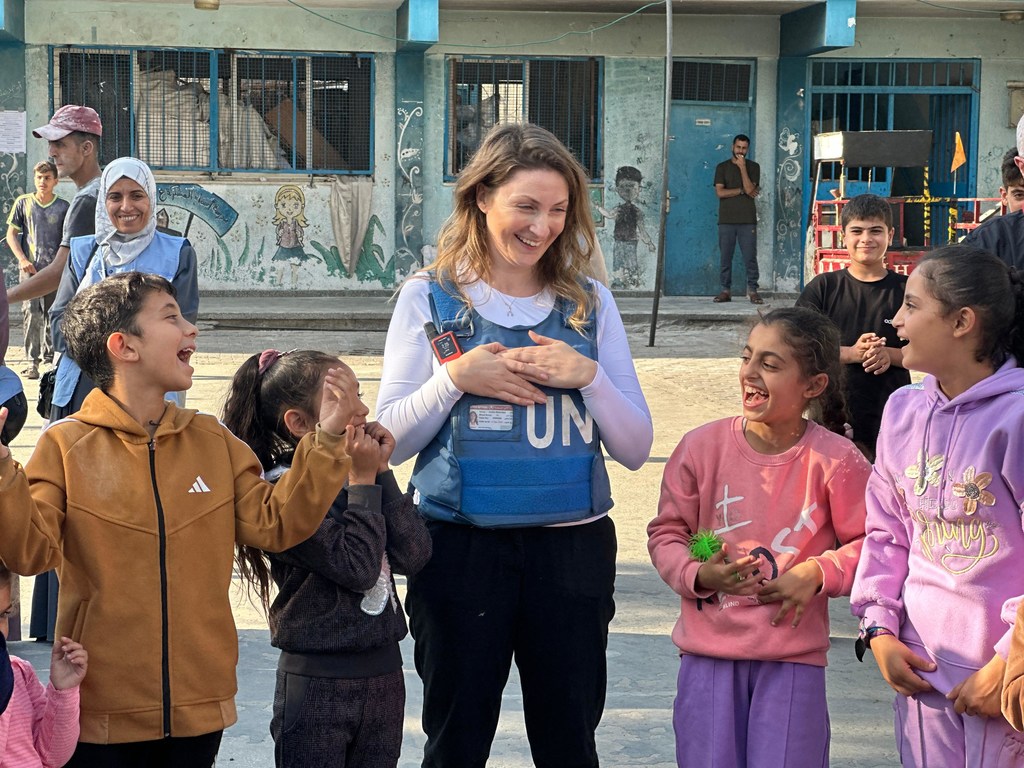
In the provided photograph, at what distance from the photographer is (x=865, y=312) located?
505 centimetres

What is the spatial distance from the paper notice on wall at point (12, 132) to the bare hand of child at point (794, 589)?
15240 millimetres

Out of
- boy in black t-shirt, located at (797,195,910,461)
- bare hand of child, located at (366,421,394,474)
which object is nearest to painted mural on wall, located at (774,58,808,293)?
boy in black t-shirt, located at (797,195,910,461)

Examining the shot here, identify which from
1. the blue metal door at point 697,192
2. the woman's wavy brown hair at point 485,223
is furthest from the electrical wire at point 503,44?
the woman's wavy brown hair at point 485,223

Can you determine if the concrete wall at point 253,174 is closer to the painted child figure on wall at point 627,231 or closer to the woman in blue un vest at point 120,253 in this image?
the painted child figure on wall at point 627,231

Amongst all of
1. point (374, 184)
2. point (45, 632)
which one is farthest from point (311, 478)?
point (374, 184)

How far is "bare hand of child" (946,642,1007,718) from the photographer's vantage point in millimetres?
2617

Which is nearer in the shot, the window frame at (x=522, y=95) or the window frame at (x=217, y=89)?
the window frame at (x=217, y=89)

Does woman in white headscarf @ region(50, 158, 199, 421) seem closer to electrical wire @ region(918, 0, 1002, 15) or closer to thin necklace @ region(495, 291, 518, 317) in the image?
thin necklace @ region(495, 291, 518, 317)

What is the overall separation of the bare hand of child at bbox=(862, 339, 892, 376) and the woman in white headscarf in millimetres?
2428

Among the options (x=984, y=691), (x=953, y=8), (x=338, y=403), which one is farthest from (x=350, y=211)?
(x=984, y=691)

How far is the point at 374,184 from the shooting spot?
17.1 m

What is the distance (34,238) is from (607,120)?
9074 millimetres

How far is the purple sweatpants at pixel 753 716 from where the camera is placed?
9.67 feet

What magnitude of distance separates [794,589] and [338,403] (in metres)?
1.11
